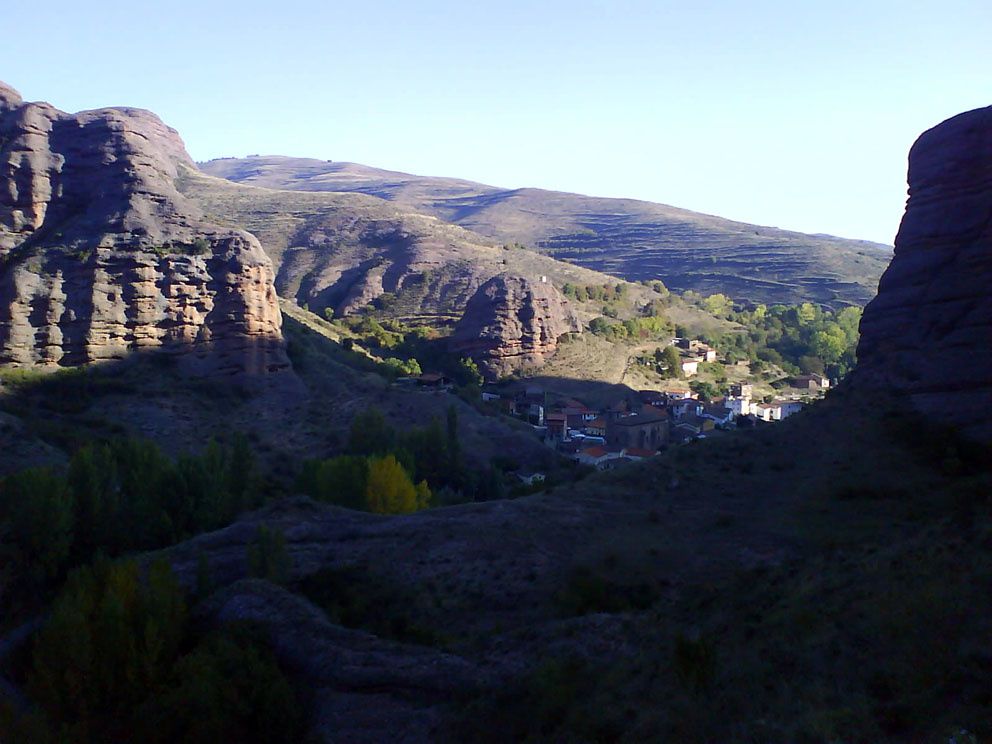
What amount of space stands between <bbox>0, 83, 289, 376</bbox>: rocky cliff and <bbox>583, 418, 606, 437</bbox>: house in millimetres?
18970

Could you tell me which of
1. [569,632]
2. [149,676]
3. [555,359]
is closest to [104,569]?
[149,676]

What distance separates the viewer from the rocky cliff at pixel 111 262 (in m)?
38.6

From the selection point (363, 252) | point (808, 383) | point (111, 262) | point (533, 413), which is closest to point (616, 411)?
point (533, 413)

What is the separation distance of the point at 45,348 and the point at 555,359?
39.3 m

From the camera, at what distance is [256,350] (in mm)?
42500

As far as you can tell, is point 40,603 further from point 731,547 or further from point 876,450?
point 876,450

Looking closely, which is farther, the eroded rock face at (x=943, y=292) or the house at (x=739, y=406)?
the house at (x=739, y=406)

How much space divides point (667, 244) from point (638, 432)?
109 m

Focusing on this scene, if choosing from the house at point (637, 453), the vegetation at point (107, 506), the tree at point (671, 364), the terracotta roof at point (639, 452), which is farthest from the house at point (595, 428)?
the vegetation at point (107, 506)

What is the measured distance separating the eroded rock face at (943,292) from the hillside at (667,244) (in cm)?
8534

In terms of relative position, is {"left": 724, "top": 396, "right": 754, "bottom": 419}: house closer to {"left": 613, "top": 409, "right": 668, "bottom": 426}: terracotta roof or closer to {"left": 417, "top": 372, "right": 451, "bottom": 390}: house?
{"left": 613, "top": 409, "right": 668, "bottom": 426}: terracotta roof

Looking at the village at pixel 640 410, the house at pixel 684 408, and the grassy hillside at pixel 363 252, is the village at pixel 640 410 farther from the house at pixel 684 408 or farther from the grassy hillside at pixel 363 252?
the grassy hillside at pixel 363 252

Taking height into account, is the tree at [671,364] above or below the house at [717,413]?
above

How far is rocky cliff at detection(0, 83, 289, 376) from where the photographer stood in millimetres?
38625
